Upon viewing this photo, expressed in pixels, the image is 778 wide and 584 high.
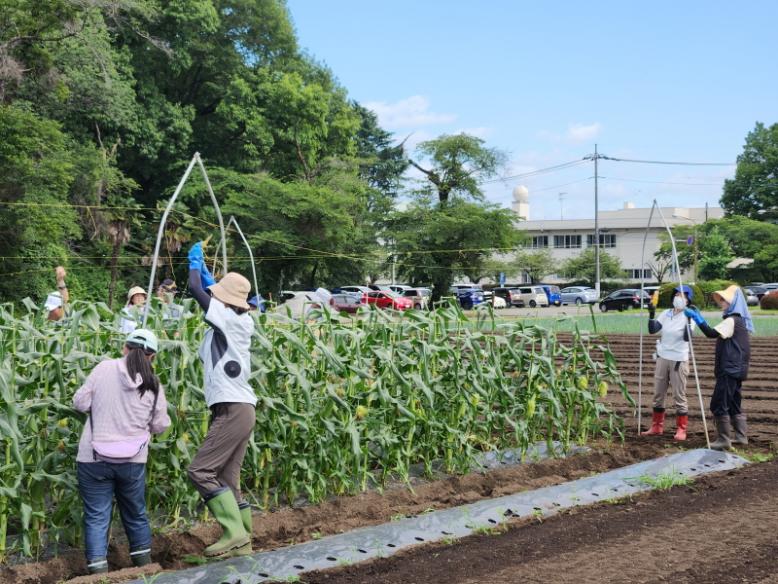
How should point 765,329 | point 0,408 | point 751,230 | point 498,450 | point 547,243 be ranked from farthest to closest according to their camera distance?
point 547,243 < point 751,230 < point 765,329 < point 498,450 < point 0,408

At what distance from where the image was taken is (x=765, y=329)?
23.6 meters

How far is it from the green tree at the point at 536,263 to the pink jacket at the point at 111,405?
2295 inches

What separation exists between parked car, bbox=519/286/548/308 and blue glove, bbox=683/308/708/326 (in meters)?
42.5

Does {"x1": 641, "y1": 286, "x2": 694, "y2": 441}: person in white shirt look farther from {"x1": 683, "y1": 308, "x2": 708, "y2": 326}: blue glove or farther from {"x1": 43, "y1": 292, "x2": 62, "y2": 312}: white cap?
{"x1": 43, "y1": 292, "x2": 62, "y2": 312}: white cap

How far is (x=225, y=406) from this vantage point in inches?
212

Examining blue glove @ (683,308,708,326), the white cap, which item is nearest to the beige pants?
blue glove @ (683,308,708,326)

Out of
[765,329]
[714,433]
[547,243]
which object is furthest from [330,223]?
[547,243]

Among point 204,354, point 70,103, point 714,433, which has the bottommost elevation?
point 714,433

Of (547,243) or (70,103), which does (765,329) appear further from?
(547,243)

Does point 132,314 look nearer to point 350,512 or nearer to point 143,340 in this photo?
point 143,340

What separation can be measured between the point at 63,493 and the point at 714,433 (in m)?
7.05

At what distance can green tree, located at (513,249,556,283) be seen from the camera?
6481 centimetres

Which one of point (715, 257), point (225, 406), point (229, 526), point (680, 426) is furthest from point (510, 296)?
point (229, 526)

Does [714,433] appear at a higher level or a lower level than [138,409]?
lower
